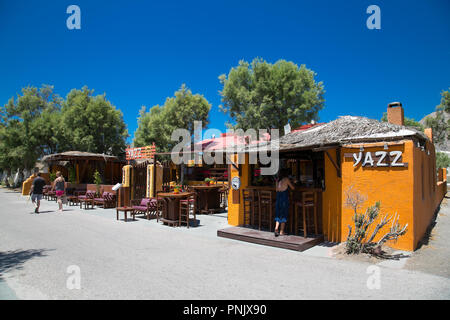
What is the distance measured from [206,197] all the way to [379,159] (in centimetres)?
812

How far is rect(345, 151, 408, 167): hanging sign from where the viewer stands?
20.2 ft

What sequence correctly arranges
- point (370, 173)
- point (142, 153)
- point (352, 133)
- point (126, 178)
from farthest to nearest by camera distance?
1. point (142, 153)
2. point (126, 178)
3. point (352, 133)
4. point (370, 173)

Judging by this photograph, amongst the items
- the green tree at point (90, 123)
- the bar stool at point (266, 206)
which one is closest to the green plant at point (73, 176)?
the green tree at point (90, 123)

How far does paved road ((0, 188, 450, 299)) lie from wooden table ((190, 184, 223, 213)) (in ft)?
15.8

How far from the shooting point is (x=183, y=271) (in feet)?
16.4

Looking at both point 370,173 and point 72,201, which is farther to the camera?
point 72,201

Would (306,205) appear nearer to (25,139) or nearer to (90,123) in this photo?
(90,123)

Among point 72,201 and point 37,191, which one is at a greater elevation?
point 37,191

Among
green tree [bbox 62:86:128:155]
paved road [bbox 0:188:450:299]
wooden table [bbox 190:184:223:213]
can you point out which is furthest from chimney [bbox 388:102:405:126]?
green tree [bbox 62:86:128:155]

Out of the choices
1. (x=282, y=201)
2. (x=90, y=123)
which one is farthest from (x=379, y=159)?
(x=90, y=123)
